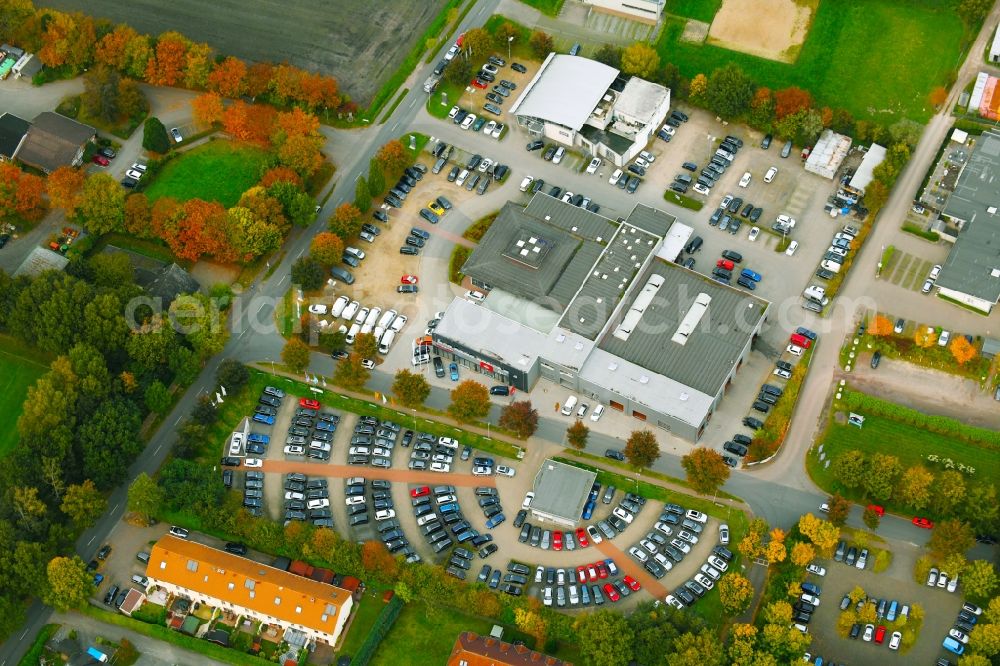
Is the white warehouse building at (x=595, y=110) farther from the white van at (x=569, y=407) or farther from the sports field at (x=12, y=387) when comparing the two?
the sports field at (x=12, y=387)

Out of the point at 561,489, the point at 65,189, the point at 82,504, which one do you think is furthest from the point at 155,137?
the point at 561,489

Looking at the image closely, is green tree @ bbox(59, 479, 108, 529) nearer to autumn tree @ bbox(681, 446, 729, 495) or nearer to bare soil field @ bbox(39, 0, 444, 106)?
autumn tree @ bbox(681, 446, 729, 495)

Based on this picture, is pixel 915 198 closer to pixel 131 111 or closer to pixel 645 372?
pixel 645 372

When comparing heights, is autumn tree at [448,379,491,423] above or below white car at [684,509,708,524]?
above

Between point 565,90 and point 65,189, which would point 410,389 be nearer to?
point 565,90

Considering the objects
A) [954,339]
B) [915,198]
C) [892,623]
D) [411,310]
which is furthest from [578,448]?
[915,198]

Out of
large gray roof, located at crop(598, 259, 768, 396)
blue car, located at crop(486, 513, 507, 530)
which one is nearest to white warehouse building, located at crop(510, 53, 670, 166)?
large gray roof, located at crop(598, 259, 768, 396)
